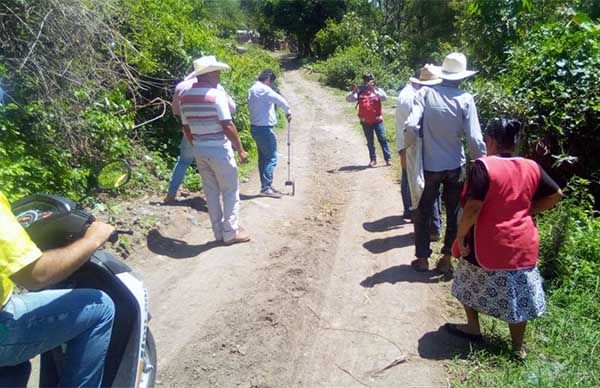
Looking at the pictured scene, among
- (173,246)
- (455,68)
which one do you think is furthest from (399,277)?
(173,246)

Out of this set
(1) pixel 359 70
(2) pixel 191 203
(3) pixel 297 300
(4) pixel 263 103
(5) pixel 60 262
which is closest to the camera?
(5) pixel 60 262

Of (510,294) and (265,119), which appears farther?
(265,119)

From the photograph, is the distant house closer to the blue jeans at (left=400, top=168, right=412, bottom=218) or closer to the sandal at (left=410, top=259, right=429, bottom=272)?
the blue jeans at (left=400, top=168, right=412, bottom=218)

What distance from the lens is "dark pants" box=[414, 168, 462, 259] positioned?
208 inches

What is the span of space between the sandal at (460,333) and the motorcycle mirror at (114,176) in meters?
2.63

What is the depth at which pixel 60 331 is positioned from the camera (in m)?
2.54

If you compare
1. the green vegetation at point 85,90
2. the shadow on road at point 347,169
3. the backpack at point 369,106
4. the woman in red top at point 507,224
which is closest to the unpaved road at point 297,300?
the woman in red top at point 507,224

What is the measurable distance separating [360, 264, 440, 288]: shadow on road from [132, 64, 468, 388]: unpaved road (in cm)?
1

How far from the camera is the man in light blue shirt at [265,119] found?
827cm

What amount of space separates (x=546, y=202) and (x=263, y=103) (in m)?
5.11

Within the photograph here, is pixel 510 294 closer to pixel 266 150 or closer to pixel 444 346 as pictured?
pixel 444 346

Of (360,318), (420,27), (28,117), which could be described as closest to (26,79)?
(28,117)

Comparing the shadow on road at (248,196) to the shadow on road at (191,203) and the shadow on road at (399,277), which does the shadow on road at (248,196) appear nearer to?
the shadow on road at (191,203)

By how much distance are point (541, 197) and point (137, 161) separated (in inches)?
234
